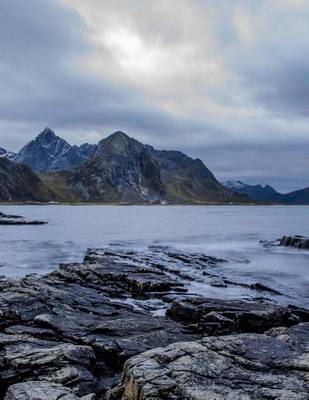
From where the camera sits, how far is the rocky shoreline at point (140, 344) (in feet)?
32.8

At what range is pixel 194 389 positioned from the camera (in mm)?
9422

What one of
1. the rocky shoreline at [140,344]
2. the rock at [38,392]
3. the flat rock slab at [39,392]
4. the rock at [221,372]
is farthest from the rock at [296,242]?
the rock at [38,392]

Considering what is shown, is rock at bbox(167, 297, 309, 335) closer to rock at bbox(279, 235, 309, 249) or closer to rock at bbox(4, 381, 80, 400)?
rock at bbox(4, 381, 80, 400)

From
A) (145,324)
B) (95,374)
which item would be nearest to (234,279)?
(145,324)

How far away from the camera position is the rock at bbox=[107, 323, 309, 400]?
9.38 m

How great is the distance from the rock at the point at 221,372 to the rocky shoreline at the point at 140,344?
2 centimetres

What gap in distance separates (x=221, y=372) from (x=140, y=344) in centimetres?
652

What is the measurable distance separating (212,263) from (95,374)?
36826mm

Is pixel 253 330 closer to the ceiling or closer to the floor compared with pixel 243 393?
closer to the floor

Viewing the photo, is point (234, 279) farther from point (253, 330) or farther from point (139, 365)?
point (139, 365)

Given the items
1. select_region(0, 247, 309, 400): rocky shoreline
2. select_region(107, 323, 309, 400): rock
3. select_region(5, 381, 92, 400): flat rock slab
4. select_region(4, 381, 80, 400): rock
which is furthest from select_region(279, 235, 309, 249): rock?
select_region(4, 381, 80, 400): rock

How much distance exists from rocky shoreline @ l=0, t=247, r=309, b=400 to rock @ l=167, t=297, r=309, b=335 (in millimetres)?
56

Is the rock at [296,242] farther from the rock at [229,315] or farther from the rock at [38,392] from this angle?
the rock at [38,392]

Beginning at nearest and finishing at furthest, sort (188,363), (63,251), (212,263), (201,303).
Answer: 1. (188,363)
2. (201,303)
3. (212,263)
4. (63,251)
